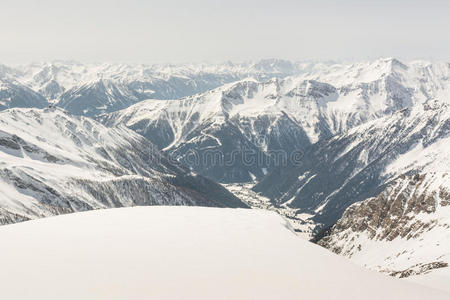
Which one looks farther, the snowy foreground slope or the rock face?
the rock face

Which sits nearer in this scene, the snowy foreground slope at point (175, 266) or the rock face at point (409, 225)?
the snowy foreground slope at point (175, 266)

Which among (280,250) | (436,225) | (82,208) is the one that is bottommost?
(82,208)

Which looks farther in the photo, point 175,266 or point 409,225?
point 409,225

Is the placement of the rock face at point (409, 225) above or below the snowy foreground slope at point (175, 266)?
below

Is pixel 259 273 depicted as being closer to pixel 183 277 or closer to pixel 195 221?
pixel 183 277

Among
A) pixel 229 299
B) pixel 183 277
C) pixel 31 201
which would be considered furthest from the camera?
pixel 31 201

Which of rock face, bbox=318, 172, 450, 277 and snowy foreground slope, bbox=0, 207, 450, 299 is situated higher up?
snowy foreground slope, bbox=0, 207, 450, 299

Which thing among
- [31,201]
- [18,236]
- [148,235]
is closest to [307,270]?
[148,235]

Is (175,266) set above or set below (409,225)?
above
